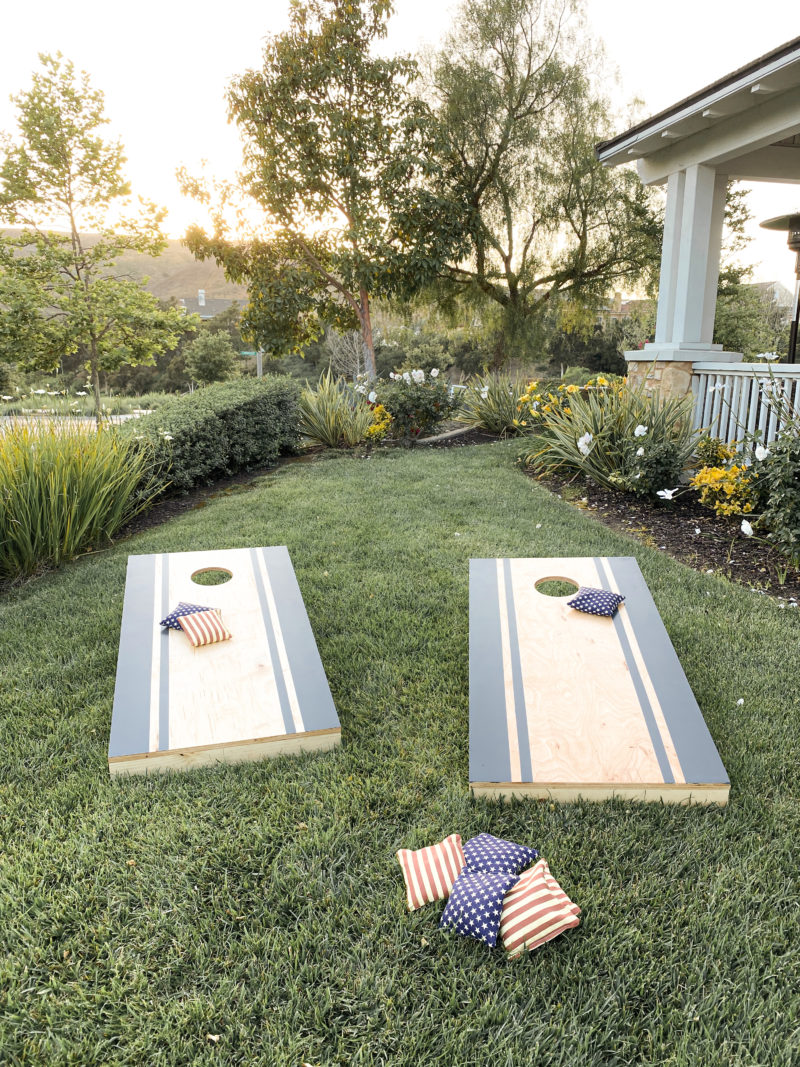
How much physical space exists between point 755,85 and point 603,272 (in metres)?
10.7

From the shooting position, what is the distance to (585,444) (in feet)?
18.1

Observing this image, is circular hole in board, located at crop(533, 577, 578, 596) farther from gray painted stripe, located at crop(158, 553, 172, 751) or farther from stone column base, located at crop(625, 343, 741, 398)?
stone column base, located at crop(625, 343, 741, 398)

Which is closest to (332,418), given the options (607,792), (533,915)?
(607,792)

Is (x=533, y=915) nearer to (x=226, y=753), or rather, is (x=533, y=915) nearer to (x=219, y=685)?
(x=226, y=753)

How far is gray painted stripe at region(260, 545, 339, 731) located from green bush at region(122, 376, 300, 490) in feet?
9.92

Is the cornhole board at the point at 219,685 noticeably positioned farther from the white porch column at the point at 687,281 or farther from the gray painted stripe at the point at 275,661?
the white porch column at the point at 687,281

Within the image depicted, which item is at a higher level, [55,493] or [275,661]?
[55,493]

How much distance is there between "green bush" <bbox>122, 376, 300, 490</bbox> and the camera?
584 centimetres

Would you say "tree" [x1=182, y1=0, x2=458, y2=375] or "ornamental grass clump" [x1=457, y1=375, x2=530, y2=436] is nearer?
"ornamental grass clump" [x1=457, y1=375, x2=530, y2=436]

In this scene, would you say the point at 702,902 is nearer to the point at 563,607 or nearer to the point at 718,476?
the point at 563,607

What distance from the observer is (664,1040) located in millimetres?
1322

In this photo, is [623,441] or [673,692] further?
[623,441]

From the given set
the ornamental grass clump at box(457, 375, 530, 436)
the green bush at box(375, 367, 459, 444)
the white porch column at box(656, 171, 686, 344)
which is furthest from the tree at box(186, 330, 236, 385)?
the white porch column at box(656, 171, 686, 344)

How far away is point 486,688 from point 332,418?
6.44 meters
